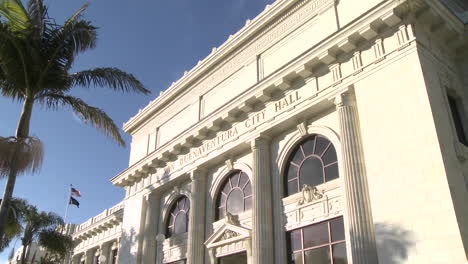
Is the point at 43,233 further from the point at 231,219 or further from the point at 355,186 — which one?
the point at 355,186

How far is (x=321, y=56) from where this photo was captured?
1605 centimetres

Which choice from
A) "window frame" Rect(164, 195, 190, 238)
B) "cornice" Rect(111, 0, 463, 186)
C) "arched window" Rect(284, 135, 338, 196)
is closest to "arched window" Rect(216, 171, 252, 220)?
"arched window" Rect(284, 135, 338, 196)

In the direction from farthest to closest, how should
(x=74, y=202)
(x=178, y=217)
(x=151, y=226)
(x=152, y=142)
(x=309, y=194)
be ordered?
(x=74, y=202)
(x=152, y=142)
(x=151, y=226)
(x=178, y=217)
(x=309, y=194)

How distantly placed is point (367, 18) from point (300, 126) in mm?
4631

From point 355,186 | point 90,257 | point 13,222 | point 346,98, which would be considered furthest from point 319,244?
point 90,257

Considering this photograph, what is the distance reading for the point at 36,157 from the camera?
1402 cm

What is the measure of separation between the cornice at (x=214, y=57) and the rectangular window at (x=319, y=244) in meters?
9.33

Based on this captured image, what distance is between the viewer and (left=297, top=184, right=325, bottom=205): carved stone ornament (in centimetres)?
1560


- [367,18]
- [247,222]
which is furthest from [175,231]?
[367,18]

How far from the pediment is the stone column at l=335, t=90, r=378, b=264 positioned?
4935 millimetres

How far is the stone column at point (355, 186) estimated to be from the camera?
12906 mm

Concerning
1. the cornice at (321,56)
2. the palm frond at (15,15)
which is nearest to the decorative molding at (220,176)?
the cornice at (321,56)

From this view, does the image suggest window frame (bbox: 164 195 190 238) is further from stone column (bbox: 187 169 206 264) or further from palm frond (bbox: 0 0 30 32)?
palm frond (bbox: 0 0 30 32)

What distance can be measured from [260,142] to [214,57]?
627 cm
